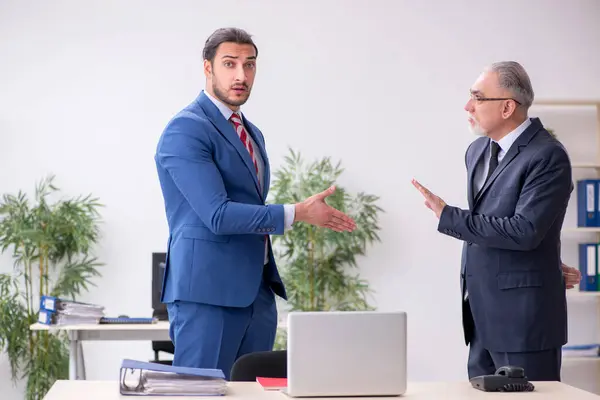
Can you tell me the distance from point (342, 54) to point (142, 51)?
150 cm

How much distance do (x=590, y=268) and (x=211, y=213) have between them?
4.37 metres

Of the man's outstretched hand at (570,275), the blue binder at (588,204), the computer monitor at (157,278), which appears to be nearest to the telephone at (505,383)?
the man's outstretched hand at (570,275)

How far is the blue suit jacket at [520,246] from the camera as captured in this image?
3.23 meters

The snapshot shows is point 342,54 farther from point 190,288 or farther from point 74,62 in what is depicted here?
point 190,288

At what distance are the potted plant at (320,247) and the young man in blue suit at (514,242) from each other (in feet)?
9.14

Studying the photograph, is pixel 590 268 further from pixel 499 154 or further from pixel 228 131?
pixel 228 131

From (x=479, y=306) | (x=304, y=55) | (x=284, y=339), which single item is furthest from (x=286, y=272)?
(x=479, y=306)

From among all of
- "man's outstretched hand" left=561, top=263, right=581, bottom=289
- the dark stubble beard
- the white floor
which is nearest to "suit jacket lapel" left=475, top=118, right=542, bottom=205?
"man's outstretched hand" left=561, top=263, right=581, bottom=289

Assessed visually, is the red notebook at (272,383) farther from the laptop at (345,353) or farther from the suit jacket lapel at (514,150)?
the suit jacket lapel at (514,150)

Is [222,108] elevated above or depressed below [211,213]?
above

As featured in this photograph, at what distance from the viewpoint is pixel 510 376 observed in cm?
249

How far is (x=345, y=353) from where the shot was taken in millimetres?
2256

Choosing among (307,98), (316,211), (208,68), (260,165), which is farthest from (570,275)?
(307,98)

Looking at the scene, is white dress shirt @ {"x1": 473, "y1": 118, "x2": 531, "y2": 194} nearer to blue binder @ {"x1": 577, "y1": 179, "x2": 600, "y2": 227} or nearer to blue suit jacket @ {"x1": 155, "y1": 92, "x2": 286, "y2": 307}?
blue suit jacket @ {"x1": 155, "y1": 92, "x2": 286, "y2": 307}
